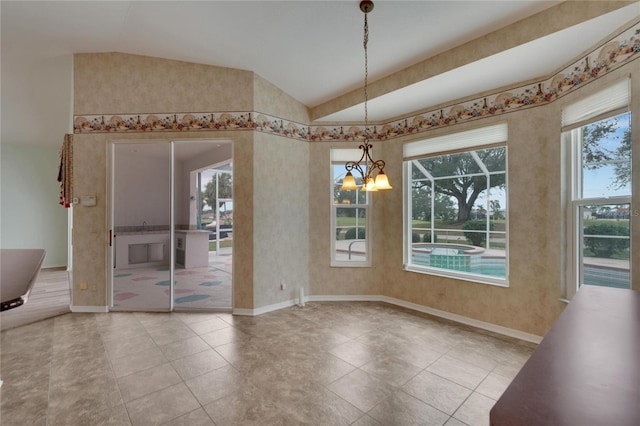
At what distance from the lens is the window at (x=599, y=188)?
244cm

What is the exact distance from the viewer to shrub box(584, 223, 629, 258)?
97.9 inches

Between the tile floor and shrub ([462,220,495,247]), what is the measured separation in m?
1.05

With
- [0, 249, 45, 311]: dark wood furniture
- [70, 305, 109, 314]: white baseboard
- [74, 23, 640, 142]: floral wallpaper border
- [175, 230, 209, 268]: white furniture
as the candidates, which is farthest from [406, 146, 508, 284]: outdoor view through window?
[70, 305, 109, 314]: white baseboard

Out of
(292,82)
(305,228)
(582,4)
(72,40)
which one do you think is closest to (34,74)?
(72,40)

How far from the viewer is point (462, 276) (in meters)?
3.69

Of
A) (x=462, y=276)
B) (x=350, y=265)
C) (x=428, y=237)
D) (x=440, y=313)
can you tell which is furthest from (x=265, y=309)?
(x=462, y=276)

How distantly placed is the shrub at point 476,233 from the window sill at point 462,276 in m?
0.41

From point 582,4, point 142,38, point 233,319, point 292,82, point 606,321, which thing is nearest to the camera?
point 606,321

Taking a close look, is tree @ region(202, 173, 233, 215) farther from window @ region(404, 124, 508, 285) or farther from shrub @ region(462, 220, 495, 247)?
shrub @ region(462, 220, 495, 247)

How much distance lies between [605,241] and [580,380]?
2661 millimetres

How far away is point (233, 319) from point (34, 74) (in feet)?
14.4

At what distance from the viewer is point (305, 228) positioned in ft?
14.8

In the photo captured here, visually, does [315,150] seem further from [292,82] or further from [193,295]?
[193,295]

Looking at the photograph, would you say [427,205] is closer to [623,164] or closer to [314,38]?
[623,164]
